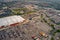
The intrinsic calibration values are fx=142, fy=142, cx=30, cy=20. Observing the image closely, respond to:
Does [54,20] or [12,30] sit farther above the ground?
[12,30]

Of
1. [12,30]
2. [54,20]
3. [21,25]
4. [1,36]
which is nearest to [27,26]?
[21,25]

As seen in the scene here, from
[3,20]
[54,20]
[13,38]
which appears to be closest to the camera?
[13,38]

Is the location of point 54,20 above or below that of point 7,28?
below

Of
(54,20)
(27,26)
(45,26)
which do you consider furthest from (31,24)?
(54,20)

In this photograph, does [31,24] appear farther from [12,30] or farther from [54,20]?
[54,20]

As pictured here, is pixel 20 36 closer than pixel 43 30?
Yes

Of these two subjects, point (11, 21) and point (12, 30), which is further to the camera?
point (11, 21)

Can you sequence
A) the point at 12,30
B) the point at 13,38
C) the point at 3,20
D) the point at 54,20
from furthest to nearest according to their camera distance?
the point at 54,20, the point at 3,20, the point at 12,30, the point at 13,38

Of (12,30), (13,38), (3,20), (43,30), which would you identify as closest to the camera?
(13,38)

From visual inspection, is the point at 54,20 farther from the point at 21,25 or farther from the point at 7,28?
the point at 7,28
